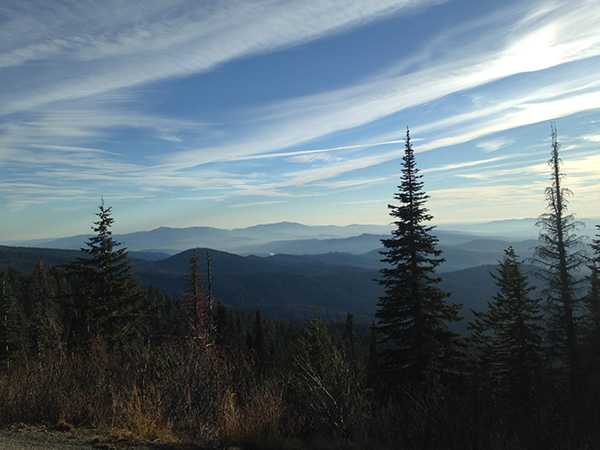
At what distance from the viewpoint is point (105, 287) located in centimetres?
2062

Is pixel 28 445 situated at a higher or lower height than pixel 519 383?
higher

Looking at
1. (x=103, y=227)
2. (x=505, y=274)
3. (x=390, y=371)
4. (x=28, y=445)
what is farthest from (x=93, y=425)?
(x=505, y=274)

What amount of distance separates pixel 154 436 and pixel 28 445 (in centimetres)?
154

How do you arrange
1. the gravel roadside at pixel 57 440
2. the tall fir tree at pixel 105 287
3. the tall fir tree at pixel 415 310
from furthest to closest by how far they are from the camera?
the tall fir tree at pixel 105 287 → the tall fir tree at pixel 415 310 → the gravel roadside at pixel 57 440

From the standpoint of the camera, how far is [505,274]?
2267 cm

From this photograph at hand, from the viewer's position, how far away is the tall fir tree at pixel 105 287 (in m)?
20.1

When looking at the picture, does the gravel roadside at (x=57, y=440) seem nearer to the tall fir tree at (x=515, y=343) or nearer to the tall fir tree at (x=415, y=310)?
the tall fir tree at (x=415, y=310)

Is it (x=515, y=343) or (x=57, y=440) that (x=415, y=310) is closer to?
(x=515, y=343)

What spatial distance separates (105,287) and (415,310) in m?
17.3

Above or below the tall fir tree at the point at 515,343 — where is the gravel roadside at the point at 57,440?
above

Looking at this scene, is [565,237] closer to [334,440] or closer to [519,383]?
[519,383]

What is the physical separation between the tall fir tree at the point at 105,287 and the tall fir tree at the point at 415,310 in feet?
48.0

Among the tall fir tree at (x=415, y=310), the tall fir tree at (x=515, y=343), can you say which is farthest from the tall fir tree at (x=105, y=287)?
the tall fir tree at (x=515, y=343)

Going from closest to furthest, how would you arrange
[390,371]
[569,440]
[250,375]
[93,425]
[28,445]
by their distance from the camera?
[28,445]
[569,440]
[93,425]
[250,375]
[390,371]
